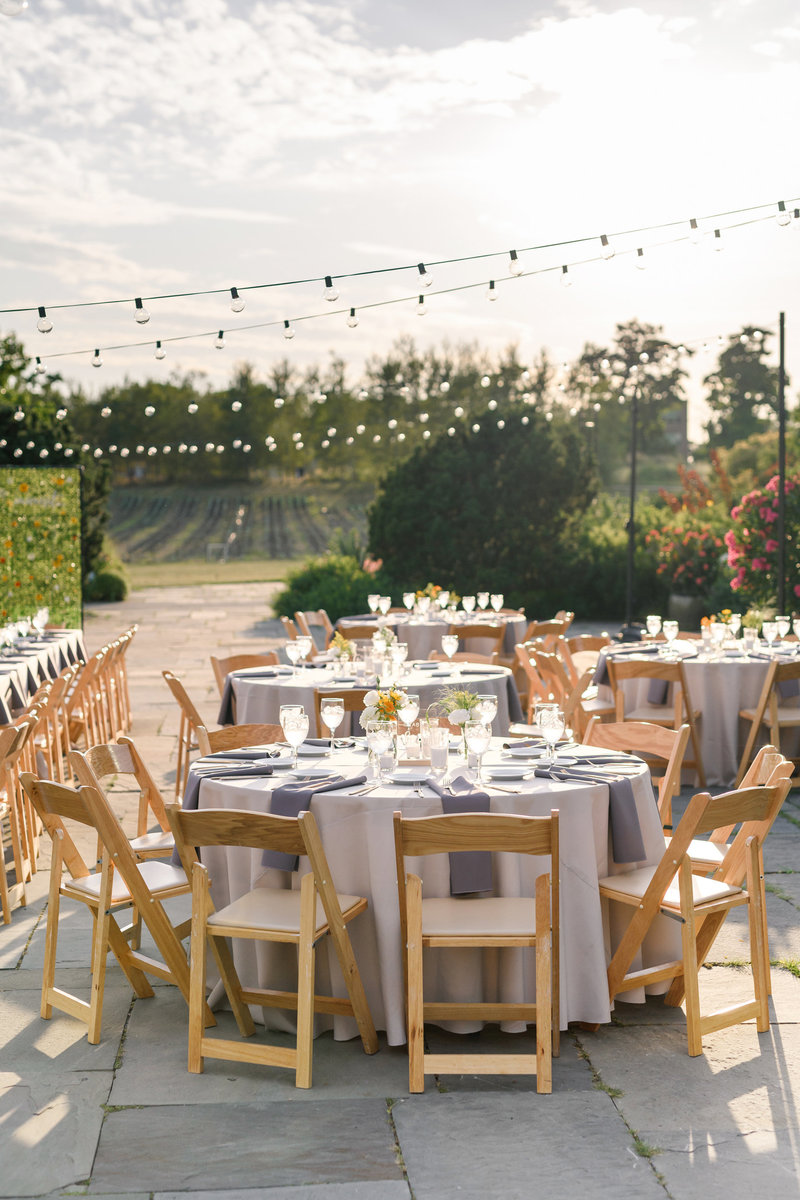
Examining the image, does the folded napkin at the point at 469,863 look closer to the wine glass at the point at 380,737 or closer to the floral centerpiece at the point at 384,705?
the wine glass at the point at 380,737

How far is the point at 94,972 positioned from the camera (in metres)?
3.62

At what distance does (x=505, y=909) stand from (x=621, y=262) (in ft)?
18.8

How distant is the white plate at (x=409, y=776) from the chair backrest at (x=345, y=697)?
1569 mm

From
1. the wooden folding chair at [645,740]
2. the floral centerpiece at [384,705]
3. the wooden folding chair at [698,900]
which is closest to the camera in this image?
the wooden folding chair at [698,900]

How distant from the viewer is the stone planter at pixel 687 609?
54.2ft

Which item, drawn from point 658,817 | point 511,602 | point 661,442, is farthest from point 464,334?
point 658,817

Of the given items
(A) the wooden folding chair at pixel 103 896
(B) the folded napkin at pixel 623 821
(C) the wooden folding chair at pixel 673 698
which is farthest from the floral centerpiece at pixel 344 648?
(B) the folded napkin at pixel 623 821

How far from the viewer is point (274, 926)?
10.8 ft

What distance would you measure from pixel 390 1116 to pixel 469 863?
758mm

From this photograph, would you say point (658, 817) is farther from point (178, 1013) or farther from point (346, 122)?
point (346, 122)

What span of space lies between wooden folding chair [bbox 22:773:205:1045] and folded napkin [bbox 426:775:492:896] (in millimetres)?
847

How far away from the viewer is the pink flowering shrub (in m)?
11.9

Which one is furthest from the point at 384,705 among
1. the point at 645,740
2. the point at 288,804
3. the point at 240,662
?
the point at 240,662

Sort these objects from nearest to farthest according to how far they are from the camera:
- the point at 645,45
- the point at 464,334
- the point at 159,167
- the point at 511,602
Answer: the point at 645,45 → the point at 159,167 → the point at 511,602 → the point at 464,334
